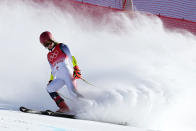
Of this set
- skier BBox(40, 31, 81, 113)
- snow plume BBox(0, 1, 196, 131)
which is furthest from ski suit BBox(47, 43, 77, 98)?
snow plume BBox(0, 1, 196, 131)

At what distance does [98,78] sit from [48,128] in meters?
3.74

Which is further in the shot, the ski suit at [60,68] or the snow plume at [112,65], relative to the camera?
the ski suit at [60,68]

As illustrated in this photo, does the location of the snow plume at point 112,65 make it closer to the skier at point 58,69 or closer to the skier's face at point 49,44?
the skier at point 58,69

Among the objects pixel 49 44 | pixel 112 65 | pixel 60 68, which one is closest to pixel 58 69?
pixel 60 68

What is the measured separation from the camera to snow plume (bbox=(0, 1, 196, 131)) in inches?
187

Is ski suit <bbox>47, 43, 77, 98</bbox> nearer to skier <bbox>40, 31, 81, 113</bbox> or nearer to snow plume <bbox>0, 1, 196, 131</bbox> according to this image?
skier <bbox>40, 31, 81, 113</bbox>

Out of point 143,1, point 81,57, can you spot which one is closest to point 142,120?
point 81,57

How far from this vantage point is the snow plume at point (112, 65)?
15.6 ft

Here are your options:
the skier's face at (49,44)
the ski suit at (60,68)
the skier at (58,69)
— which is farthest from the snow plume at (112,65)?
the skier's face at (49,44)

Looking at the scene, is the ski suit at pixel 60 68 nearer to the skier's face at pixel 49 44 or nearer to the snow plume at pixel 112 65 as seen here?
the skier's face at pixel 49 44

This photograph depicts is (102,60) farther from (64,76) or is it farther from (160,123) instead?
(160,123)

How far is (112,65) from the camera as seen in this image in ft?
24.6

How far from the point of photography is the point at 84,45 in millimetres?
7992

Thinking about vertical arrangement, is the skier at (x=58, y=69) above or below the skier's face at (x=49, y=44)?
below
